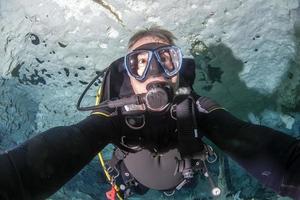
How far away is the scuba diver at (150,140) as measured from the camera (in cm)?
163

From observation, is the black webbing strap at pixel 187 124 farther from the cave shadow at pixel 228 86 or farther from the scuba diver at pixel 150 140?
the cave shadow at pixel 228 86

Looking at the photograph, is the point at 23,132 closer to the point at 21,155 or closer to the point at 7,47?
the point at 7,47

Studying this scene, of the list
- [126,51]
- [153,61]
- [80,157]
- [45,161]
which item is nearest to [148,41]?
[153,61]

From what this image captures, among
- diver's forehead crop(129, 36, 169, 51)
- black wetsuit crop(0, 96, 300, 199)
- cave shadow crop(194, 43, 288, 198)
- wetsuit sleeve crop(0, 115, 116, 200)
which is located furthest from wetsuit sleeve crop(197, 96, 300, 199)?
cave shadow crop(194, 43, 288, 198)

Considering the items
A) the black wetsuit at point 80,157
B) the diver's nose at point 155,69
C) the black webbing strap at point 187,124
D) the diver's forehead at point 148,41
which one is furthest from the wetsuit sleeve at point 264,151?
the diver's forehead at point 148,41

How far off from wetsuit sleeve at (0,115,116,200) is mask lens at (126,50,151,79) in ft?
3.71

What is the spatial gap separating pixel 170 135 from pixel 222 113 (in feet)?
2.14

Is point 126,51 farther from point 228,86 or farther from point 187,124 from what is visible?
point 187,124

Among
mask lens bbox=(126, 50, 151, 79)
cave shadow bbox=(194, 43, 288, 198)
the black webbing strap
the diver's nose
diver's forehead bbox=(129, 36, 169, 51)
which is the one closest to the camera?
the black webbing strap

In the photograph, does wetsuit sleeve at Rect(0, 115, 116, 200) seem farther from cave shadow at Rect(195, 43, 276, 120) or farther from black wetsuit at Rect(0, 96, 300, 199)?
cave shadow at Rect(195, 43, 276, 120)

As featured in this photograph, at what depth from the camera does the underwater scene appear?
4.16 meters

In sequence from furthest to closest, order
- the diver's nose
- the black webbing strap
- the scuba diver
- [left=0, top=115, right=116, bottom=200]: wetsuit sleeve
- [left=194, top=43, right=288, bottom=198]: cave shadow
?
1. [left=194, top=43, right=288, bottom=198]: cave shadow
2. the diver's nose
3. the black webbing strap
4. the scuba diver
5. [left=0, top=115, right=116, bottom=200]: wetsuit sleeve

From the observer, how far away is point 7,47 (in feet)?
15.5

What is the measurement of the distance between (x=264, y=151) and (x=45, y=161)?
1.25 m
